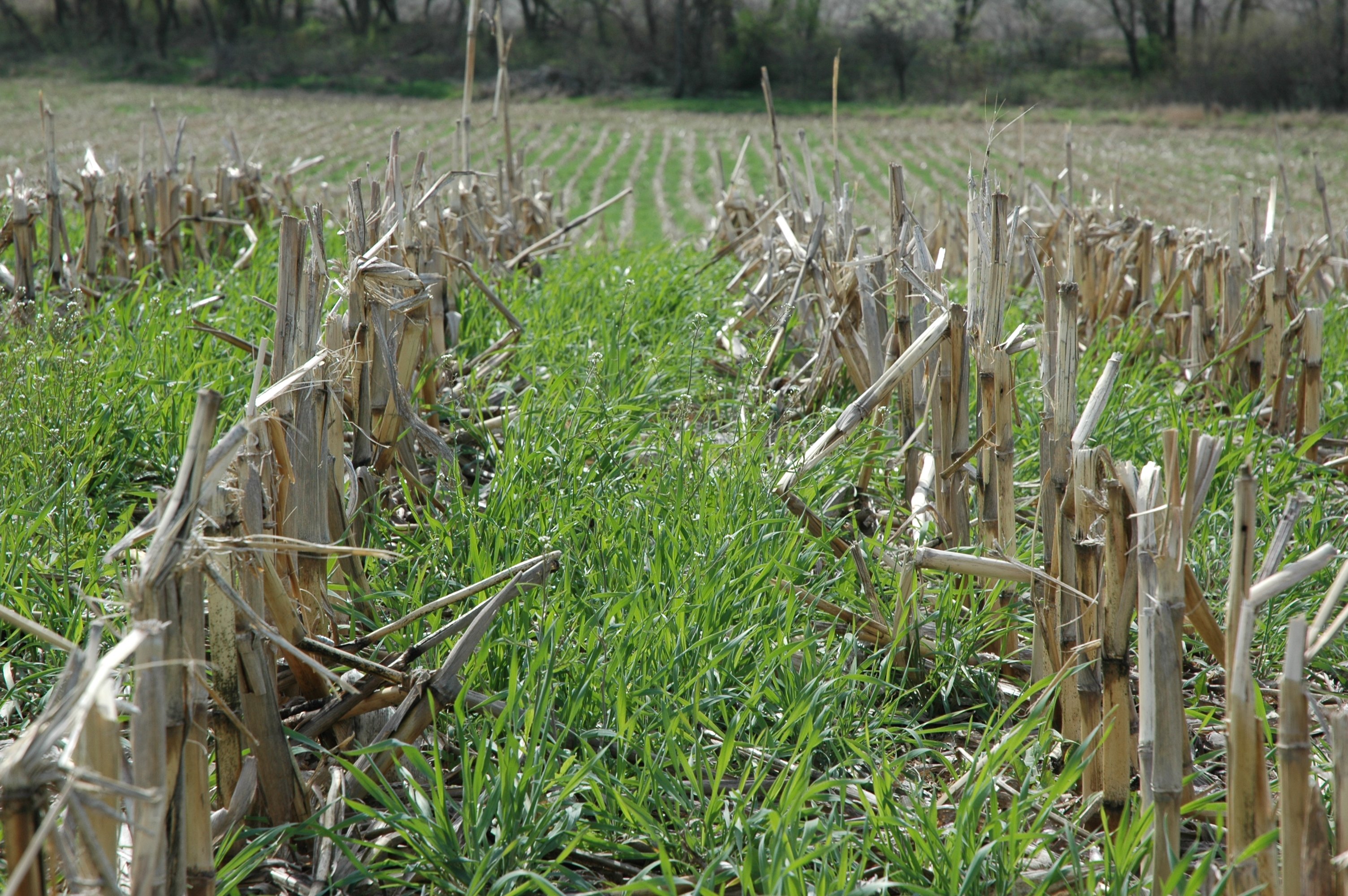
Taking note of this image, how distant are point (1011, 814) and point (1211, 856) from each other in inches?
10.2

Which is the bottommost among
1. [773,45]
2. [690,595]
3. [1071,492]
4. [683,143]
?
[690,595]

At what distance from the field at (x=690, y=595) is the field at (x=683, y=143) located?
29.4 ft

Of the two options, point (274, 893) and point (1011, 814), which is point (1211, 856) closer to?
point (1011, 814)

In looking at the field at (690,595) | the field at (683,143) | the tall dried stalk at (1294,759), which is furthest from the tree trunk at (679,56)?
the tall dried stalk at (1294,759)

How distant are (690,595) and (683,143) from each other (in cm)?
2669

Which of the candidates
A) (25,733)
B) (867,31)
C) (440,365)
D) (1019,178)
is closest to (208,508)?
(25,733)

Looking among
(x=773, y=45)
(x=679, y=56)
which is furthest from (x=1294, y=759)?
(x=773, y=45)

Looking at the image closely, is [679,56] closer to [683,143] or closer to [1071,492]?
[683,143]

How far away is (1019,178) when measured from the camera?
4957 millimetres

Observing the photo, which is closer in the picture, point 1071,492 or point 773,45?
point 1071,492

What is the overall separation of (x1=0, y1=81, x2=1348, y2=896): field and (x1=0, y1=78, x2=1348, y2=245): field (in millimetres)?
8974

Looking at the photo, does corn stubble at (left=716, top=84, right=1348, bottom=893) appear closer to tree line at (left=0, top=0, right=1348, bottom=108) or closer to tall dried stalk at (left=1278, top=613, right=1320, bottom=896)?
tall dried stalk at (left=1278, top=613, right=1320, bottom=896)

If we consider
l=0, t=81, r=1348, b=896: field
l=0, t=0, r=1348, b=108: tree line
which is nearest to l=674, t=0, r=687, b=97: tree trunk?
l=0, t=0, r=1348, b=108: tree line

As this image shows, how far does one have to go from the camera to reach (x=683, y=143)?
27156 mm
